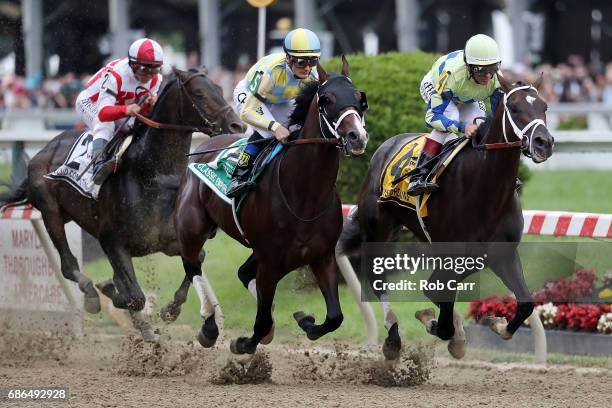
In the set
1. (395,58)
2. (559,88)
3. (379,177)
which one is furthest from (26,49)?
(379,177)

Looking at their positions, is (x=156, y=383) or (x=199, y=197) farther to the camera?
(x=199, y=197)

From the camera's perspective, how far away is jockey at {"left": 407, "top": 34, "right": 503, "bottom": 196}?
7.00m

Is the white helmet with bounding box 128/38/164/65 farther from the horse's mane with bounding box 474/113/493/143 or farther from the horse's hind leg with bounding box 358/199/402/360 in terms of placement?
the horse's mane with bounding box 474/113/493/143

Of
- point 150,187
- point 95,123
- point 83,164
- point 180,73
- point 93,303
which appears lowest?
point 93,303

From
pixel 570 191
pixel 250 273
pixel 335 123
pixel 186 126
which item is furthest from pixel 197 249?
pixel 570 191

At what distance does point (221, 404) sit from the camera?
20.6 ft

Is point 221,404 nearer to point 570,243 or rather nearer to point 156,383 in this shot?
point 156,383

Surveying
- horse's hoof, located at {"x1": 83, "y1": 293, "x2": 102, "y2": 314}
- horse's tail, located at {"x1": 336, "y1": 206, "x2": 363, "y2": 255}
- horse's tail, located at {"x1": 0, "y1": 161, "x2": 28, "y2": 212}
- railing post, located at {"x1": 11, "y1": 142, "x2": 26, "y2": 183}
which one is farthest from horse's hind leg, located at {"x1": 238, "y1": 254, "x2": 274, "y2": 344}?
railing post, located at {"x1": 11, "y1": 142, "x2": 26, "y2": 183}

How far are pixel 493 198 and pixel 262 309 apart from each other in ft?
5.02

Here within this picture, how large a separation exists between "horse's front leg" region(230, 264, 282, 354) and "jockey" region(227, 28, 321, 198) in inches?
21.3

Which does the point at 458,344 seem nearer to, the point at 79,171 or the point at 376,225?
the point at 376,225

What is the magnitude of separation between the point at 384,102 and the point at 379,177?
1550 millimetres

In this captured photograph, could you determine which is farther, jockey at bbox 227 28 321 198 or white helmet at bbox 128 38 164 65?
white helmet at bbox 128 38 164 65

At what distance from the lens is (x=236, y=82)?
2052 cm
